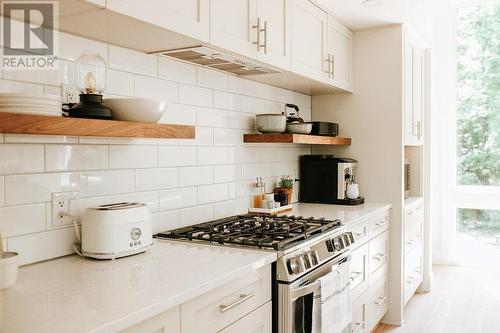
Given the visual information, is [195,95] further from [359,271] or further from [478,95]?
[478,95]

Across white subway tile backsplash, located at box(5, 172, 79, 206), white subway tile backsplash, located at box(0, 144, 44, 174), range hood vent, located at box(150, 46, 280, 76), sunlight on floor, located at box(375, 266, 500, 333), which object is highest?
range hood vent, located at box(150, 46, 280, 76)

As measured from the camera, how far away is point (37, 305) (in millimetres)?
1224

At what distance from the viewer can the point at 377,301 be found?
10.5 feet

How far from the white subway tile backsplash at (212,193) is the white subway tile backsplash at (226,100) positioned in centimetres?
47

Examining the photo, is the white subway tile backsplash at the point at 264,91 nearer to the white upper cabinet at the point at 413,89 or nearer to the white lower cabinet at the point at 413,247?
the white upper cabinet at the point at 413,89

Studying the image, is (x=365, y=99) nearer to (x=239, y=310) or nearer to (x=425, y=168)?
(x=425, y=168)

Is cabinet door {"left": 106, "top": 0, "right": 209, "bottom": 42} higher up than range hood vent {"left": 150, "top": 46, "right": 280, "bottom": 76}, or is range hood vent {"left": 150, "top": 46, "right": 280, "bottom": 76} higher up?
cabinet door {"left": 106, "top": 0, "right": 209, "bottom": 42}

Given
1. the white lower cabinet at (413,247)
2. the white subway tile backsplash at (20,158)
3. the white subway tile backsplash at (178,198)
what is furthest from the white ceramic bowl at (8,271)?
the white lower cabinet at (413,247)

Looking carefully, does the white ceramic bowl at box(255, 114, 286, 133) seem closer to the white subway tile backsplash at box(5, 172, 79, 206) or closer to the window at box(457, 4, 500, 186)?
the white subway tile backsplash at box(5, 172, 79, 206)

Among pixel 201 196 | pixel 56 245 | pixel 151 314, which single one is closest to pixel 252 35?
pixel 201 196

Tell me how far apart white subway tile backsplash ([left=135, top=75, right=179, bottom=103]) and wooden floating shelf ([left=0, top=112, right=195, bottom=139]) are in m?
0.36

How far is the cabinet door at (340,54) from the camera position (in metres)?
3.23

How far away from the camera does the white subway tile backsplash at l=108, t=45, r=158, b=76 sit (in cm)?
198

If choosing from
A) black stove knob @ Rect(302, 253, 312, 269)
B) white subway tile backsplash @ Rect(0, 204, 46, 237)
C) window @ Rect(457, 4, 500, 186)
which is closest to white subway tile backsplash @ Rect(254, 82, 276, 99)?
black stove knob @ Rect(302, 253, 312, 269)
